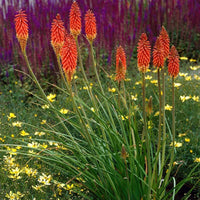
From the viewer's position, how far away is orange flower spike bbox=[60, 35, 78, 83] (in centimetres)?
200

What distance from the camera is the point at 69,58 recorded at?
79.4 inches

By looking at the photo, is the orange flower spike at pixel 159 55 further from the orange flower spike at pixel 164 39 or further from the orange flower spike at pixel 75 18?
the orange flower spike at pixel 75 18

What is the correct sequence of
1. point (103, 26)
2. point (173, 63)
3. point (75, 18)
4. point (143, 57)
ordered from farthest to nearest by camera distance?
point (103, 26)
point (75, 18)
point (173, 63)
point (143, 57)

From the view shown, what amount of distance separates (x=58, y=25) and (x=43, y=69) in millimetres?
3515

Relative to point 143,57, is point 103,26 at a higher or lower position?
lower

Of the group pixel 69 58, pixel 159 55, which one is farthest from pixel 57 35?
pixel 159 55

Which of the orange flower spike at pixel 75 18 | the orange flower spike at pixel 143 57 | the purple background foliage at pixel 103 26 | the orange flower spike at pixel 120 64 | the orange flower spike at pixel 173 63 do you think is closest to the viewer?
the orange flower spike at pixel 143 57

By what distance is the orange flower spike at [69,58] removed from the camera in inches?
78.8

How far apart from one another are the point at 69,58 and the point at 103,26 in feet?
14.0

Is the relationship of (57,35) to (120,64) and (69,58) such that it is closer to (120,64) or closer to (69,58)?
(69,58)

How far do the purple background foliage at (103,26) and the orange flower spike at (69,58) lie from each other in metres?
3.29

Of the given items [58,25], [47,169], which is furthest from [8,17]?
[58,25]

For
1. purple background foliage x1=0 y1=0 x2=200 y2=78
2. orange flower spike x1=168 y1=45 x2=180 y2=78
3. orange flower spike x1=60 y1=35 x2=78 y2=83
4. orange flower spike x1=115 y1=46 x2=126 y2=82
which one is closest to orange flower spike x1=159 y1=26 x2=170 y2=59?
orange flower spike x1=168 y1=45 x2=180 y2=78

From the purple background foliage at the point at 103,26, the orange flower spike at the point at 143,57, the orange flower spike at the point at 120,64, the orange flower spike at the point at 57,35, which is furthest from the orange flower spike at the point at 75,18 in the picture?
the purple background foliage at the point at 103,26
